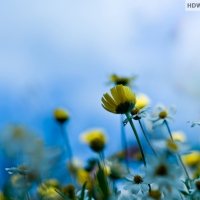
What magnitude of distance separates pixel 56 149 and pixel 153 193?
0.14 m

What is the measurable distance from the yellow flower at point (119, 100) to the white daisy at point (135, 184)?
0.41 ft

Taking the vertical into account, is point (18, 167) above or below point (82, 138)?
above

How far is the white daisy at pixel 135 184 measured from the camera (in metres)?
0.66

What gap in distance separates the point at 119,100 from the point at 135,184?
0.17 m

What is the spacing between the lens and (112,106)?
800mm

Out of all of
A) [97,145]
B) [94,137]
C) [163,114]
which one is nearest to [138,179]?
[163,114]

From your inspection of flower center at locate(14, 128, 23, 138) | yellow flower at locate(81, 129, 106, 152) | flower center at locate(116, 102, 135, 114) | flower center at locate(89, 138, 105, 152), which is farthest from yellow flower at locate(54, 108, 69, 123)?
flower center at locate(14, 128, 23, 138)

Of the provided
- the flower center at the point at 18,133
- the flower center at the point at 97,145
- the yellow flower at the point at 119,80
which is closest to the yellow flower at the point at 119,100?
the flower center at the point at 18,133

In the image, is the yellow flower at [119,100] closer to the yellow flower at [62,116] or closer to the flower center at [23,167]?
the flower center at [23,167]

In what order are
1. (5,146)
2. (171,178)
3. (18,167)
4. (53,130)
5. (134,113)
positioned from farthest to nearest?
(53,130) < (134,113) < (18,167) < (5,146) < (171,178)

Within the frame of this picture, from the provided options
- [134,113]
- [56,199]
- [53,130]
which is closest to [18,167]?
[56,199]

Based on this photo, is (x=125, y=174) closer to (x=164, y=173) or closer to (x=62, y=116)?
(x=164, y=173)

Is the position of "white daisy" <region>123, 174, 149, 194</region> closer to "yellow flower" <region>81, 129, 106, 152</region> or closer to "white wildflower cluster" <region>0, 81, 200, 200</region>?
"white wildflower cluster" <region>0, 81, 200, 200</region>

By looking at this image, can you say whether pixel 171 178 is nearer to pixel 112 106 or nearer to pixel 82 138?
pixel 112 106
